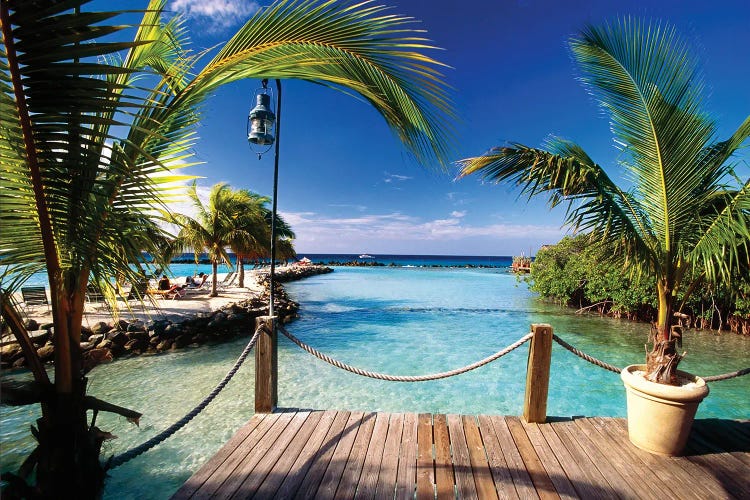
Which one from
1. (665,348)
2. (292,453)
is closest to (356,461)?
(292,453)

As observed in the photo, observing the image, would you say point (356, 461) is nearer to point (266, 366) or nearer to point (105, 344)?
point (266, 366)

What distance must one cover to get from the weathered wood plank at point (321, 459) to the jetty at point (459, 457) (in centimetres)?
1

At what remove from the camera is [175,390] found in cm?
737

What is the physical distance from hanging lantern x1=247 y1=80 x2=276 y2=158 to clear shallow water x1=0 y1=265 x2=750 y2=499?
493cm

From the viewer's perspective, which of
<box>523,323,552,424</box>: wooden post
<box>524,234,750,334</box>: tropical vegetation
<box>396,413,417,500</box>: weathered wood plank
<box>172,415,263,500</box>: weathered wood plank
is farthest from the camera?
<box>524,234,750,334</box>: tropical vegetation

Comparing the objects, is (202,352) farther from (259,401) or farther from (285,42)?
(285,42)

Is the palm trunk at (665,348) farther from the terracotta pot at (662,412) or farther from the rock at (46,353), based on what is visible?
the rock at (46,353)

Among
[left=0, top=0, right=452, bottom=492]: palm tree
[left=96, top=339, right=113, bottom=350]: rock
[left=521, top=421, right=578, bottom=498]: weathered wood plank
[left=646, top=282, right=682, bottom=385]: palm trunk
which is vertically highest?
[left=0, top=0, right=452, bottom=492]: palm tree

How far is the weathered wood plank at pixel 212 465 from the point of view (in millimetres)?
2639

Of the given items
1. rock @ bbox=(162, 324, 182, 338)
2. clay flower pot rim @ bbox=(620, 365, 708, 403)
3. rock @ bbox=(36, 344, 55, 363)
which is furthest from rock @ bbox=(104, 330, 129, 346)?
clay flower pot rim @ bbox=(620, 365, 708, 403)

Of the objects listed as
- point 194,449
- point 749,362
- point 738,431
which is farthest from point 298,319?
point 749,362

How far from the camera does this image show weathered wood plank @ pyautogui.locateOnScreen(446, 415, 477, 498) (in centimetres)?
276

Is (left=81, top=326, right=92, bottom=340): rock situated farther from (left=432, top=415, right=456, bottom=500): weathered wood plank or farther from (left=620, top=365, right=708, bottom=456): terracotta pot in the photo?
(left=620, top=365, right=708, bottom=456): terracotta pot

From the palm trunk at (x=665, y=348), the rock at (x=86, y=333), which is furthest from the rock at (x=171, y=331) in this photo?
the palm trunk at (x=665, y=348)
